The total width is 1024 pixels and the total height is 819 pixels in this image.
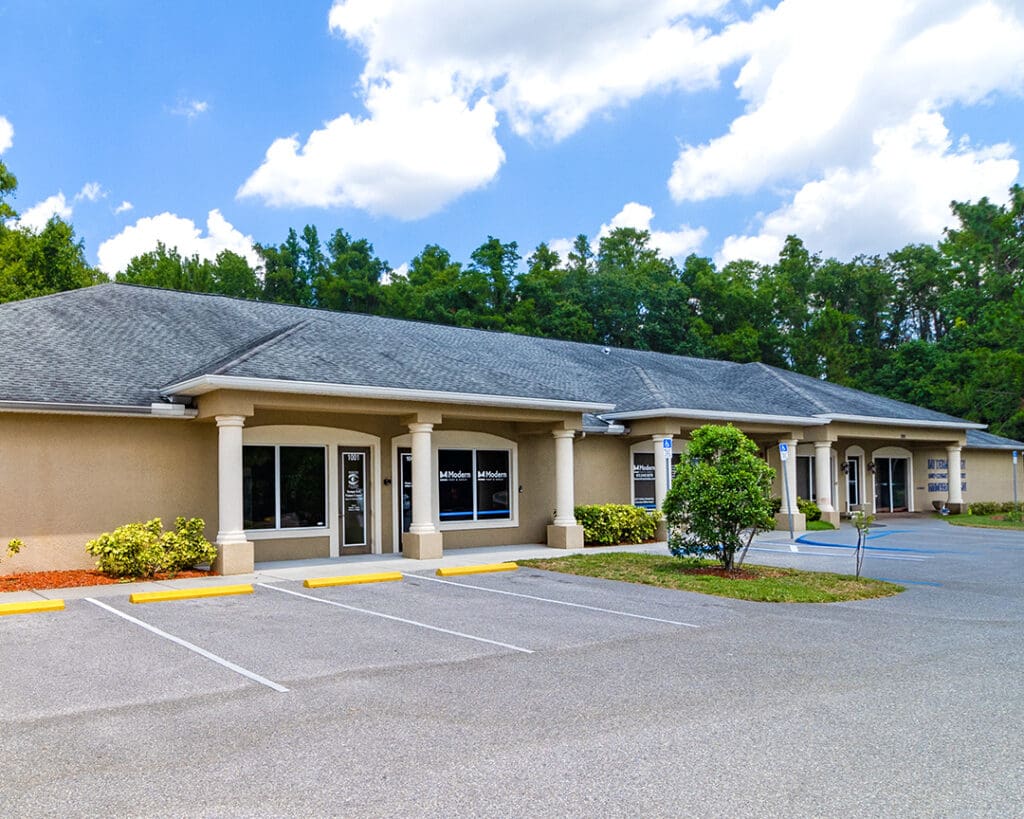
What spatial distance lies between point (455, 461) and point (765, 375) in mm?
14224

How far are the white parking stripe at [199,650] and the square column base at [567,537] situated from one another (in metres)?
9.85

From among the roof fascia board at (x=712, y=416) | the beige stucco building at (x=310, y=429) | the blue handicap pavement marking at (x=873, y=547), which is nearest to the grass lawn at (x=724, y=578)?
the blue handicap pavement marking at (x=873, y=547)

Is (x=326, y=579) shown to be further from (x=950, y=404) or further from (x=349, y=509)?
(x=950, y=404)

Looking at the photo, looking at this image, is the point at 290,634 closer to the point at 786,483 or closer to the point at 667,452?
the point at 667,452

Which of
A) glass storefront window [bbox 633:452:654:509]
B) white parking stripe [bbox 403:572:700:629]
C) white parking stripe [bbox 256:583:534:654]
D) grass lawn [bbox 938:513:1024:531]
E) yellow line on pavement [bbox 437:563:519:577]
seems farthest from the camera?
grass lawn [bbox 938:513:1024:531]

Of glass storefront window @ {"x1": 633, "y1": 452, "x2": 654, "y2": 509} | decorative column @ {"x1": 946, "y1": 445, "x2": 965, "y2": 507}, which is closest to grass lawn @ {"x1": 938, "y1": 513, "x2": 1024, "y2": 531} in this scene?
decorative column @ {"x1": 946, "y1": 445, "x2": 965, "y2": 507}

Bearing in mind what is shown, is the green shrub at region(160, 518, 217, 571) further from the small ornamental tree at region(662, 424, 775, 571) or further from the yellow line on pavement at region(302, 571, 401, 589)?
the small ornamental tree at region(662, 424, 775, 571)

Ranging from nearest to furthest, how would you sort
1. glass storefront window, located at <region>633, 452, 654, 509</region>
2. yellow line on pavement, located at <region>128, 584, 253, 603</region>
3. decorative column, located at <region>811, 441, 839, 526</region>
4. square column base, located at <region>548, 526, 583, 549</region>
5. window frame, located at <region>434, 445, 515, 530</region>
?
1. yellow line on pavement, located at <region>128, 584, 253, 603</region>
2. window frame, located at <region>434, 445, 515, 530</region>
3. square column base, located at <region>548, 526, 583, 549</region>
4. glass storefront window, located at <region>633, 452, 654, 509</region>
5. decorative column, located at <region>811, 441, 839, 526</region>

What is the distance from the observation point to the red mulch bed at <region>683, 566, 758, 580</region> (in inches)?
544

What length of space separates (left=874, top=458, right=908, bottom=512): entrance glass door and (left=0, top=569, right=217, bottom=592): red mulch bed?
24553 millimetres

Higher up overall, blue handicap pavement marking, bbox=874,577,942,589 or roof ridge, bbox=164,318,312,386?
roof ridge, bbox=164,318,312,386

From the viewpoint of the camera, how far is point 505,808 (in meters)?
4.47

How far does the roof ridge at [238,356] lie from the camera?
14012mm

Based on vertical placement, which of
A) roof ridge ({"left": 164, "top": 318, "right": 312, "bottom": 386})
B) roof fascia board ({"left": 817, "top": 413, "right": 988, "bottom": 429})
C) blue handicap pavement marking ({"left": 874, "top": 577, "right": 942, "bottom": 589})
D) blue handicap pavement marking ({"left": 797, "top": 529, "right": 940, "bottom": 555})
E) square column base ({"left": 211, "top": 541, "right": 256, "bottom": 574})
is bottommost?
blue handicap pavement marking ({"left": 797, "top": 529, "right": 940, "bottom": 555})
